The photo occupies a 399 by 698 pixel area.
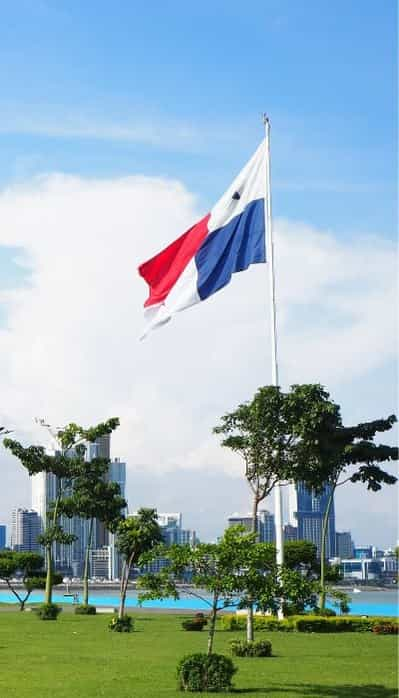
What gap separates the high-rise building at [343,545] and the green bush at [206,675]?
15697 centimetres

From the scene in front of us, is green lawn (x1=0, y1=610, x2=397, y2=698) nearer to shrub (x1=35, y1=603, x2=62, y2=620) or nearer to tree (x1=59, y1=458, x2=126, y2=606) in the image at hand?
shrub (x1=35, y1=603, x2=62, y2=620)

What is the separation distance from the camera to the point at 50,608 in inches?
1940

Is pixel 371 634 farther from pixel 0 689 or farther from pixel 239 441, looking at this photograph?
pixel 0 689

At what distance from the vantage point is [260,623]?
3994cm

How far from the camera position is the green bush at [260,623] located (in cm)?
4003

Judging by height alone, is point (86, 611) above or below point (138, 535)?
below

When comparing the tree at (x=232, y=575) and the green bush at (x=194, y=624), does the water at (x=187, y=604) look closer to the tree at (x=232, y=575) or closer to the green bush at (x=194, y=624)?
the green bush at (x=194, y=624)

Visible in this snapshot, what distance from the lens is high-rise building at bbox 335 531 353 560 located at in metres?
176

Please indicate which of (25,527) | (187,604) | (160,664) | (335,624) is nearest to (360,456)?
(335,624)

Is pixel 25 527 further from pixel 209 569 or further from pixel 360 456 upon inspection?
pixel 209 569

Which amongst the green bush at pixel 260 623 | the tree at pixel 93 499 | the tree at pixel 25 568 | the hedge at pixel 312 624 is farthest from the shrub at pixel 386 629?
the tree at pixel 25 568

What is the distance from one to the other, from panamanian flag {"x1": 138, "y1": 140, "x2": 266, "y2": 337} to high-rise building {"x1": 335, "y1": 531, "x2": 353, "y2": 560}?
146686mm

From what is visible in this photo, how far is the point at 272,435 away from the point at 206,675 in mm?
16130

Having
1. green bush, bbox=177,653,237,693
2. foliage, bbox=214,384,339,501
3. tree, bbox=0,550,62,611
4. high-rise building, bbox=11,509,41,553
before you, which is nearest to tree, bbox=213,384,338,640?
foliage, bbox=214,384,339,501
